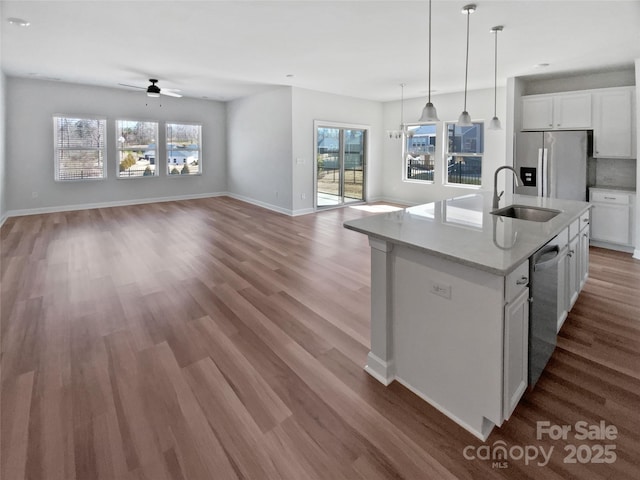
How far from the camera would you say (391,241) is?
1.88 metres

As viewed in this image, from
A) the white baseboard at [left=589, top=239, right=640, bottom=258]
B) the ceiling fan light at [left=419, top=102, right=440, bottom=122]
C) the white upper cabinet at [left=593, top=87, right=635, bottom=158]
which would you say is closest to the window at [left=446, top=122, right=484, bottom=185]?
the white upper cabinet at [left=593, top=87, right=635, bottom=158]

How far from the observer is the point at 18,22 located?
3.73m

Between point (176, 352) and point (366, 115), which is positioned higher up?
point (366, 115)

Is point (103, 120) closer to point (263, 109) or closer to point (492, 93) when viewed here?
point (263, 109)

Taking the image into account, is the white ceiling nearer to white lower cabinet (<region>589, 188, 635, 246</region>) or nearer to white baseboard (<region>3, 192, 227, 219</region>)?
white lower cabinet (<region>589, 188, 635, 246</region>)

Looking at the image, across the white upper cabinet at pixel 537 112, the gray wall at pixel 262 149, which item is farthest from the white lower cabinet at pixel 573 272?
the gray wall at pixel 262 149

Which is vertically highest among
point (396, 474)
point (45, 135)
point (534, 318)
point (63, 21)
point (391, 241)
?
point (63, 21)

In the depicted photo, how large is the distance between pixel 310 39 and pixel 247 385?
12.9 feet

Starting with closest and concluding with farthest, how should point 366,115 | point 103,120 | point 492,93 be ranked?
point 492,93 → point 103,120 → point 366,115

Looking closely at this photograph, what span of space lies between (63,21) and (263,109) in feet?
15.1

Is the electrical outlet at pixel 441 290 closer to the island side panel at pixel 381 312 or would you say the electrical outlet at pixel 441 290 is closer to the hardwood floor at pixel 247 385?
→ the island side panel at pixel 381 312

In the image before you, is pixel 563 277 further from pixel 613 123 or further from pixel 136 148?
pixel 136 148

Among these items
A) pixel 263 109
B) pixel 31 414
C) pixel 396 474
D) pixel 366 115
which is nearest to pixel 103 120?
pixel 263 109

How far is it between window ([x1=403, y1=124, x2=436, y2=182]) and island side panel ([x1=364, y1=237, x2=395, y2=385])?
21.5ft
